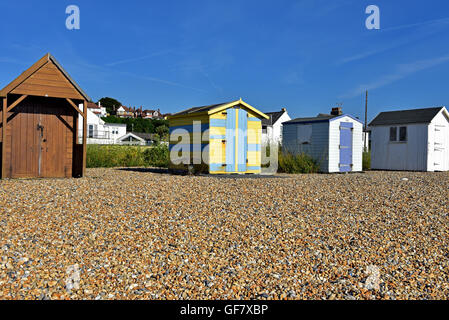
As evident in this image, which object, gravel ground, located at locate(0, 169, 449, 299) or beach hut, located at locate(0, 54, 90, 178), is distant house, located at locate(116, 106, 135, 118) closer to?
beach hut, located at locate(0, 54, 90, 178)

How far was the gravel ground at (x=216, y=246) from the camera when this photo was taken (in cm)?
361

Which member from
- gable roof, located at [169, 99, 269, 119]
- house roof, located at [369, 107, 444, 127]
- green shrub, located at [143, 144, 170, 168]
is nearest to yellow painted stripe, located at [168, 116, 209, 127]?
gable roof, located at [169, 99, 269, 119]

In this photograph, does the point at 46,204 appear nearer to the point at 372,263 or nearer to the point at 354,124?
the point at 372,263

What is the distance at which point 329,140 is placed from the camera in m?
15.6

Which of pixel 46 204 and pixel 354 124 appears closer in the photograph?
pixel 46 204

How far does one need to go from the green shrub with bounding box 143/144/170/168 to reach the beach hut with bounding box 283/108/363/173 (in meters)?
5.61

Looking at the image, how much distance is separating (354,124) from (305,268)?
14.0 m

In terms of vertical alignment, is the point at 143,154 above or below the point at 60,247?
above

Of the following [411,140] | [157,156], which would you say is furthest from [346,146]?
[157,156]

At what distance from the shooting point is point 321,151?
52.0ft

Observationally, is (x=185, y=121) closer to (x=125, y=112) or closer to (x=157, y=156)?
(x=157, y=156)

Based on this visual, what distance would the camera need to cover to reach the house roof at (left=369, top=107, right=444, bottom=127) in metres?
18.7

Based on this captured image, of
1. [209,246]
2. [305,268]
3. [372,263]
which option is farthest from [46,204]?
[372,263]

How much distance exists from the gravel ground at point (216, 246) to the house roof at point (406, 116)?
12.2 meters
